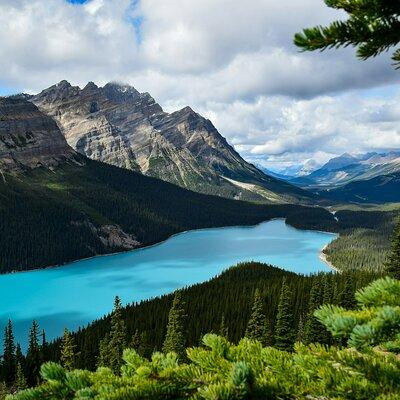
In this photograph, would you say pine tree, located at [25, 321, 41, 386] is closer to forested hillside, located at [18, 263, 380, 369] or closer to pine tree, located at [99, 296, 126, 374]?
forested hillside, located at [18, 263, 380, 369]

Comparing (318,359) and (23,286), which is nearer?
(318,359)

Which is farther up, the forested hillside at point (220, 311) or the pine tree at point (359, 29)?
the pine tree at point (359, 29)

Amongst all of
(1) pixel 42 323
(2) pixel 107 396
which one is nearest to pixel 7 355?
(1) pixel 42 323

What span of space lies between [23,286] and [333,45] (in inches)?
8350

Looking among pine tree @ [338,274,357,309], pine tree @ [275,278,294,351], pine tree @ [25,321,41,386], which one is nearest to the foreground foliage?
pine tree @ [275,278,294,351]

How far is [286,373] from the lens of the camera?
19.3ft

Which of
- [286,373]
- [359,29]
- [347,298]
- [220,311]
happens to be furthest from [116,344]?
[359,29]

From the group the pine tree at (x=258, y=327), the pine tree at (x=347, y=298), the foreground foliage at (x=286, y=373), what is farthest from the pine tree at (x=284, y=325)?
the foreground foliage at (x=286, y=373)

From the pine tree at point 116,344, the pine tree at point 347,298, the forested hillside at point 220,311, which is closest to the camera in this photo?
the pine tree at point 116,344

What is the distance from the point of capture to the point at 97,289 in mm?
192750

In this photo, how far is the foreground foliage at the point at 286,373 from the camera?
5.10 meters

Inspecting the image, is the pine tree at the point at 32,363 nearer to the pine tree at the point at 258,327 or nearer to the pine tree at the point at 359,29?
the pine tree at the point at 258,327

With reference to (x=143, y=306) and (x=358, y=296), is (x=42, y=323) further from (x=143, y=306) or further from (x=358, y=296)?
(x=358, y=296)

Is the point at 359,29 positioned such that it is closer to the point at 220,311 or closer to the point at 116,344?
the point at 116,344
